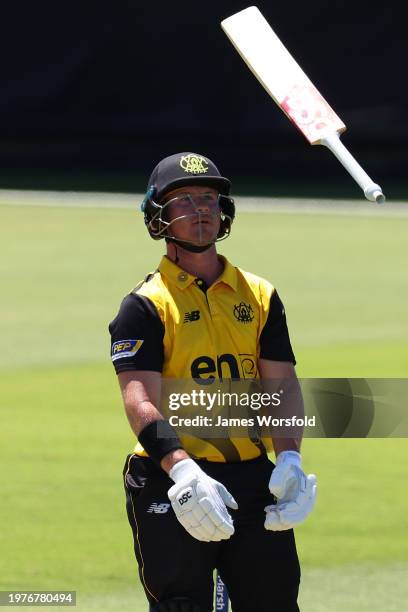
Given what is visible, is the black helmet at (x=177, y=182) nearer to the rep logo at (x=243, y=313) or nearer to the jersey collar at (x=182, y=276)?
the jersey collar at (x=182, y=276)

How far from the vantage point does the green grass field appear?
7125 mm

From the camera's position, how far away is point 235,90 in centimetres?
2300

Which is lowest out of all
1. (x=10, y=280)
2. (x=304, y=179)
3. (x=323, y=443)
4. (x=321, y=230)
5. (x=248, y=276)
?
(x=248, y=276)

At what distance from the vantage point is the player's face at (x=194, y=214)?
195 inches

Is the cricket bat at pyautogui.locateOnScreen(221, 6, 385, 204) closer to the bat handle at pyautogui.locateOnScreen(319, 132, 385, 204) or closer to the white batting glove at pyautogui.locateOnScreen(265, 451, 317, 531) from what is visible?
the bat handle at pyautogui.locateOnScreen(319, 132, 385, 204)

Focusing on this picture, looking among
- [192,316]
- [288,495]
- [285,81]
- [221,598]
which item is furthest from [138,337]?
[285,81]

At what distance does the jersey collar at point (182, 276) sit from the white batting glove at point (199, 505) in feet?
2.33

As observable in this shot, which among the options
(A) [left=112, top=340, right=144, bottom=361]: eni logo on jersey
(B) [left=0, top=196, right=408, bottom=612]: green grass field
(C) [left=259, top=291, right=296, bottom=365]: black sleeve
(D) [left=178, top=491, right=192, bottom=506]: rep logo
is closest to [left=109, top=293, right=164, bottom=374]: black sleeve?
(A) [left=112, top=340, right=144, bottom=361]: eni logo on jersey

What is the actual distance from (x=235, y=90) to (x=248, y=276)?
1818 centimetres

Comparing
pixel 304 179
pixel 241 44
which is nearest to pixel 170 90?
pixel 304 179

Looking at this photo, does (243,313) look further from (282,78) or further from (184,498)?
(282,78)

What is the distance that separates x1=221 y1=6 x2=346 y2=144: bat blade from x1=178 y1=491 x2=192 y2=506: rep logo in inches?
53.3

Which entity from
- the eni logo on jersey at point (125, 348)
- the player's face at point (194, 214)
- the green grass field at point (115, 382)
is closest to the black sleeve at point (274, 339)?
the player's face at point (194, 214)

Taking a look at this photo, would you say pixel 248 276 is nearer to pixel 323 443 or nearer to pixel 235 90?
pixel 323 443
